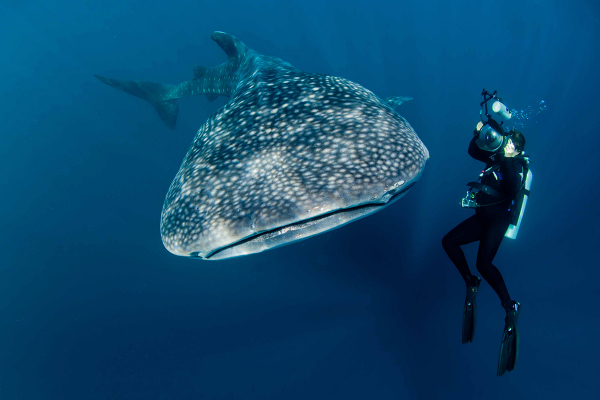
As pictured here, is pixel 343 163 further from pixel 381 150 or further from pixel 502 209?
pixel 502 209

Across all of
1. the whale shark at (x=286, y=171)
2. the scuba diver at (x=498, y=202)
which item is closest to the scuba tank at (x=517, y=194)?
the scuba diver at (x=498, y=202)

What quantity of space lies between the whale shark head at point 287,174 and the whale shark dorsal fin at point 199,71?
526cm

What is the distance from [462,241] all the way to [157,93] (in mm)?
9375

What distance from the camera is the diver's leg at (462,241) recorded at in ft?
15.0

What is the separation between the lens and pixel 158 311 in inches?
319

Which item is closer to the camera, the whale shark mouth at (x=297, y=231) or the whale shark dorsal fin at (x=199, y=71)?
the whale shark mouth at (x=297, y=231)

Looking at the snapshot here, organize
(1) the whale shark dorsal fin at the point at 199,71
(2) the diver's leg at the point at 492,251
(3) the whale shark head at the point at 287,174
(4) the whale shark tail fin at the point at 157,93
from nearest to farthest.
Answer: (3) the whale shark head at the point at 287,174 → (2) the diver's leg at the point at 492,251 → (1) the whale shark dorsal fin at the point at 199,71 → (4) the whale shark tail fin at the point at 157,93

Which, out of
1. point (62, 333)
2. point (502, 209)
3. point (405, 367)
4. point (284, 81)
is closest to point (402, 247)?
point (405, 367)

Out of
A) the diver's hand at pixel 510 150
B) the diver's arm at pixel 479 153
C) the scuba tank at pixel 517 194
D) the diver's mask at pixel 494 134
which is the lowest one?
the scuba tank at pixel 517 194

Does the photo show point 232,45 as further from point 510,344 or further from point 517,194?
point 510,344

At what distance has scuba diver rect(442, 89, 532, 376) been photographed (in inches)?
151

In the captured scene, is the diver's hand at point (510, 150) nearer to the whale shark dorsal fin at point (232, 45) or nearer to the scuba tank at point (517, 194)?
the scuba tank at point (517, 194)

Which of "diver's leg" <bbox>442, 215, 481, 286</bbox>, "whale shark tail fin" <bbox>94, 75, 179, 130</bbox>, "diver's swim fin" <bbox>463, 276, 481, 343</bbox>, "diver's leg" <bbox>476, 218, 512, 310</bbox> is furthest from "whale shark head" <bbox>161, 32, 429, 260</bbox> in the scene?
"whale shark tail fin" <bbox>94, 75, 179, 130</bbox>

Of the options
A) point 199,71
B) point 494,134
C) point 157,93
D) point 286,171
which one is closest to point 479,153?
point 494,134
